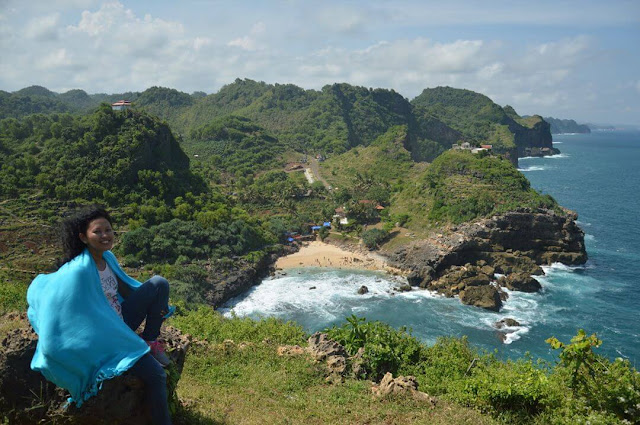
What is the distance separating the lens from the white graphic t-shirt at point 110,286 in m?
5.14

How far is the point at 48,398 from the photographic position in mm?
5273

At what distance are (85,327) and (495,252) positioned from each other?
45702 mm

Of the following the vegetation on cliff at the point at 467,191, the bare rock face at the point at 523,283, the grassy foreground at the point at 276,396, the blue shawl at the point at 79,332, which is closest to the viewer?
the blue shawl at the point at 79,332

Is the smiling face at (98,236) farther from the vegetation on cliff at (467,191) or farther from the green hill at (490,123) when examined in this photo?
the green hill at (490,123)

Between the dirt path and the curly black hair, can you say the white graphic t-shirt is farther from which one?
the dirt path

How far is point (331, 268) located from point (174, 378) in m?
41.5

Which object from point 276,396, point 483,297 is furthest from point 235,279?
point 276,396

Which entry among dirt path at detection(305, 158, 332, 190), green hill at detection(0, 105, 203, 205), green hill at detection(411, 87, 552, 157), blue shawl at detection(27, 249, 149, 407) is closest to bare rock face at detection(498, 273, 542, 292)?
green hill at detection(0, 105, 203, 205)

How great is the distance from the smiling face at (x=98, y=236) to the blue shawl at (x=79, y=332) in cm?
14

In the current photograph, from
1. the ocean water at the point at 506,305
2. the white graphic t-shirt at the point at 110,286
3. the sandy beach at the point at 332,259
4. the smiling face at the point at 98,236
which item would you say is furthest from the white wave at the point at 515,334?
the smiling face at the point at 98,236

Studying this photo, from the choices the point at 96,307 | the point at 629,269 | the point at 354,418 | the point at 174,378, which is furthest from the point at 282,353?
the point at 629,269

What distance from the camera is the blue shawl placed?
4.44 meters

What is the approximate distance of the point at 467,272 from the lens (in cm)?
4159

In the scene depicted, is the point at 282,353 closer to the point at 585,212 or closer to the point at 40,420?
the point at 40,420
